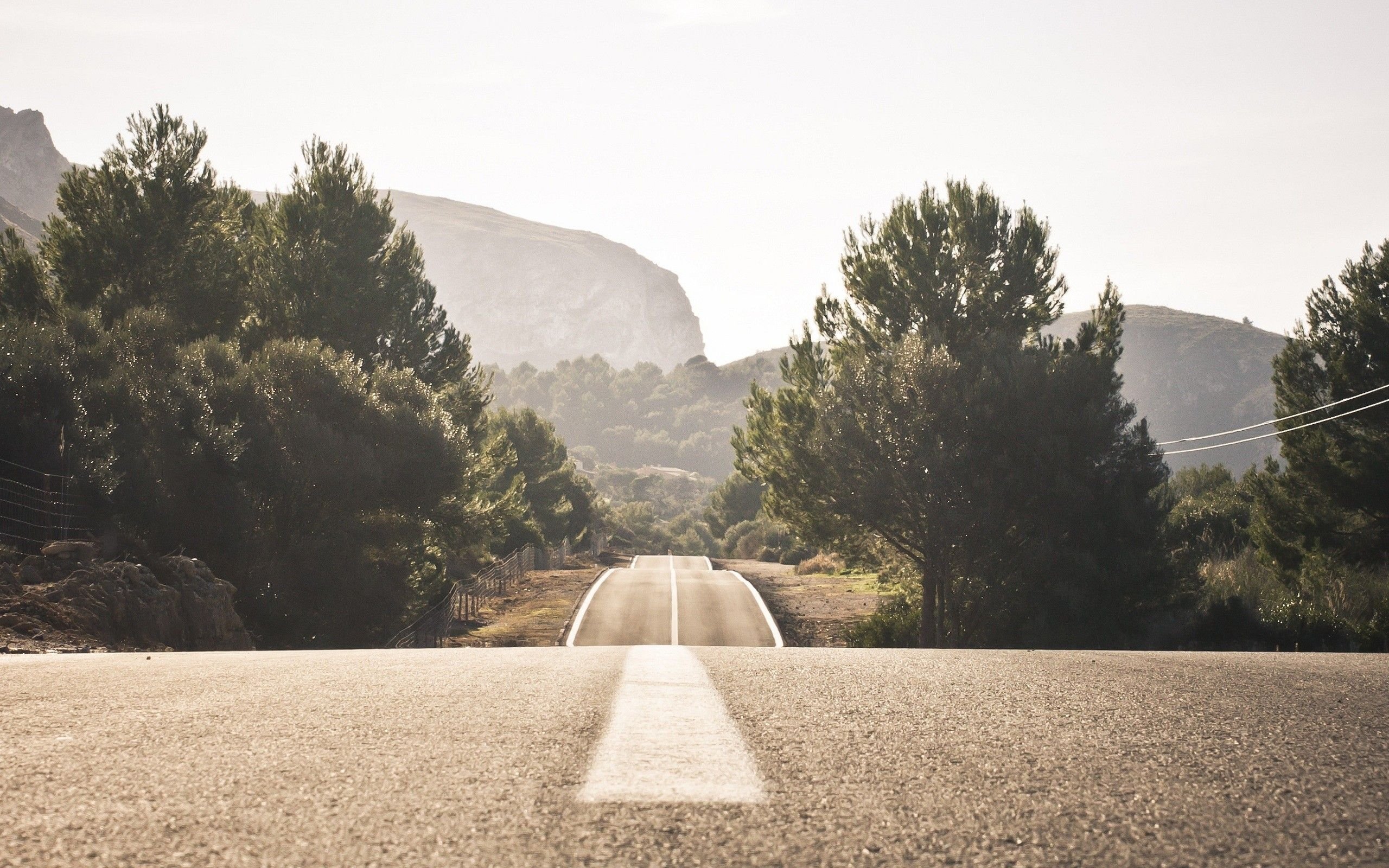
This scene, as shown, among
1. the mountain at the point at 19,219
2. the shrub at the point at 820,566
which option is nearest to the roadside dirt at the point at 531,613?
the shrub at the point at 820,566

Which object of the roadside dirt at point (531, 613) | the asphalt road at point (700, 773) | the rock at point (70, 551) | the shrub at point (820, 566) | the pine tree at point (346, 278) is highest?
the pine tree at point (346, 278)

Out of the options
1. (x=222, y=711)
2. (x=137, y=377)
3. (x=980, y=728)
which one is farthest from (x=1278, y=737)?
(x=137, y=377)

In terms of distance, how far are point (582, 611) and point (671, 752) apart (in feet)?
110

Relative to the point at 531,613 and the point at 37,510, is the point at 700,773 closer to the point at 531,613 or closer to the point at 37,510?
the point at 37,510

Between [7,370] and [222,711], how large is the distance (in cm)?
2214

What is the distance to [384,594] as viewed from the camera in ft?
87.9

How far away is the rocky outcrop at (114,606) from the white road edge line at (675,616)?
1157cm

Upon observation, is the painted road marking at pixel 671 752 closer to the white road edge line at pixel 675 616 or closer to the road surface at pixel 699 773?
the road surface at pixel 699 773

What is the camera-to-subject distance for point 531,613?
36719mm

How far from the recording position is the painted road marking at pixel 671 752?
2229 millimetres

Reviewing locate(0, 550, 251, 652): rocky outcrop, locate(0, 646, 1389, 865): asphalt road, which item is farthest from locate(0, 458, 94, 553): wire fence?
locate(0, 646, 1389, 865): asphalt road

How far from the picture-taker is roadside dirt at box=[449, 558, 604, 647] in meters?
29.1

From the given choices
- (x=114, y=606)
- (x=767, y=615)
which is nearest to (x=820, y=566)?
(x=767, y=615)

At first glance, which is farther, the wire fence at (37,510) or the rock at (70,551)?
the wire fence at (37,510)
